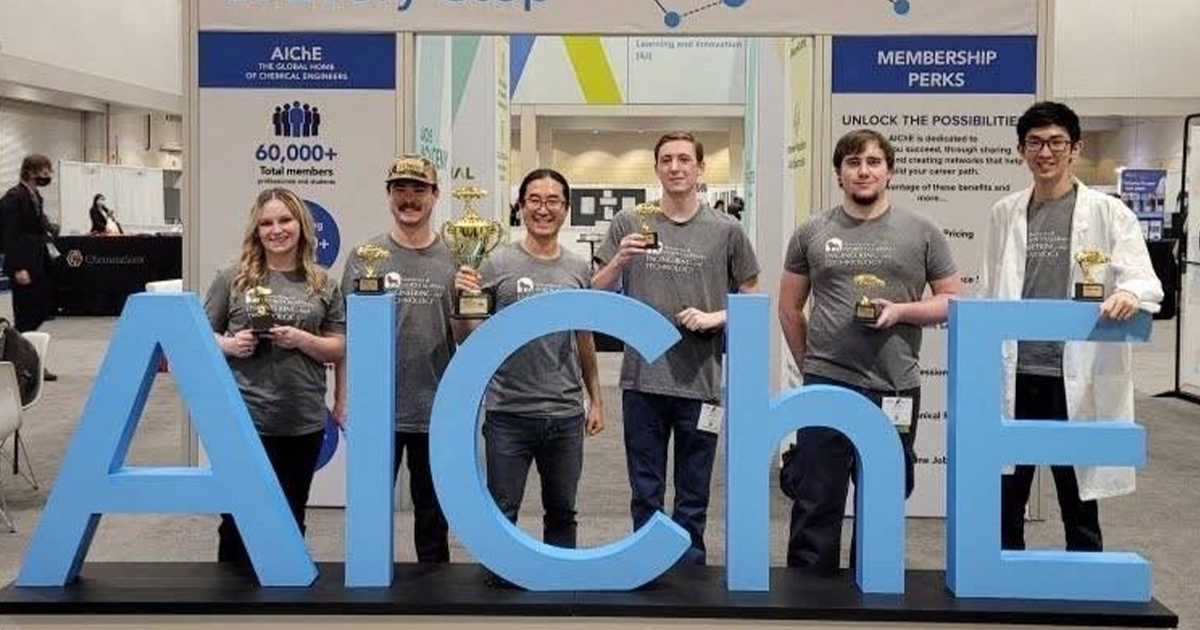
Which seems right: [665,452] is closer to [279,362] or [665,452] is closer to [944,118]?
[279,362]

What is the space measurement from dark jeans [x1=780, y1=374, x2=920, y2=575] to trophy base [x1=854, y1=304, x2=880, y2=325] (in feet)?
0.64

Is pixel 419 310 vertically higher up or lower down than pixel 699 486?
higher up

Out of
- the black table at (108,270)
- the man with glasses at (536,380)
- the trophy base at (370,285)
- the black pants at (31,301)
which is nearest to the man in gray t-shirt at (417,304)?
the man with glasses at (536,380)

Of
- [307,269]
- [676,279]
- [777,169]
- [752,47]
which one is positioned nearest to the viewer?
[307,269]

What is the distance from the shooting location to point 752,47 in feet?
21.6

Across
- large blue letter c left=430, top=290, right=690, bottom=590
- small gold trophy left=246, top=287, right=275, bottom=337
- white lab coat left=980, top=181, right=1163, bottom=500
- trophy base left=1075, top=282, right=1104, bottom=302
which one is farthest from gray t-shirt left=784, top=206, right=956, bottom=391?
small gold trophy left=246, top=287, right=275, bottom=337

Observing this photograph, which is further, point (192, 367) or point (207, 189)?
point (207, 189)

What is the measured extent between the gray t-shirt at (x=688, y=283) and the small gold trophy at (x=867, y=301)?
1.42 feet

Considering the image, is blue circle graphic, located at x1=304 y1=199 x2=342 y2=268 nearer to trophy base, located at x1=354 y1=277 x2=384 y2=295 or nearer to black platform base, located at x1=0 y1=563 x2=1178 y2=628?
trophy base, located at x1=354 y1=277 x2=384 y2=295

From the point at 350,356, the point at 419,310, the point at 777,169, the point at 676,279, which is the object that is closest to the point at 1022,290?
the point at 676,279

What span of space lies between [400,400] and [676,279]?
0.81m

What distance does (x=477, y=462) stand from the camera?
2457 millimetres

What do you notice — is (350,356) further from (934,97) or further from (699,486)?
(934,97)

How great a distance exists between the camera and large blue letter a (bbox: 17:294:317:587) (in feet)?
7.93
